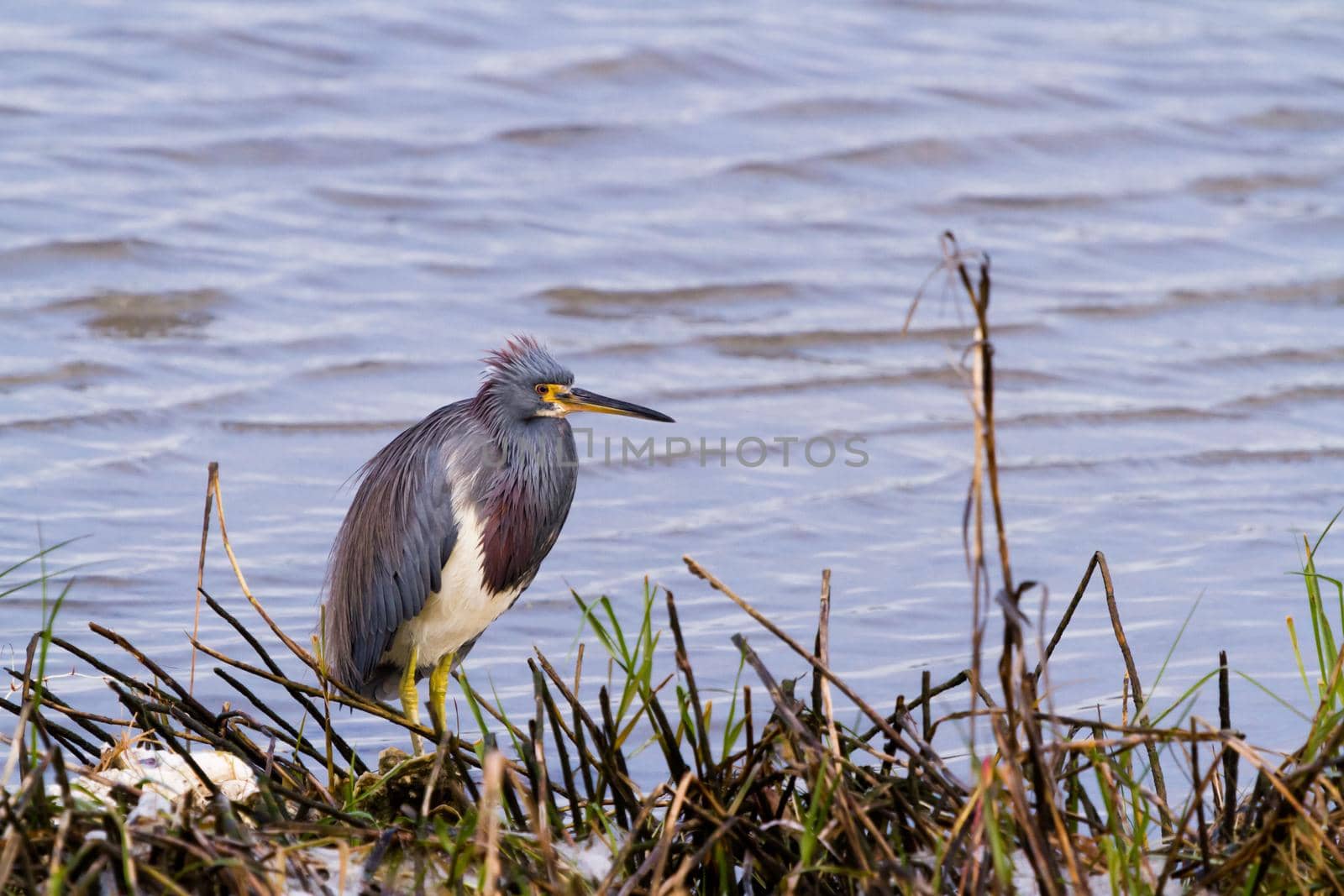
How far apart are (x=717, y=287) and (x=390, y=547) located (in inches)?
215

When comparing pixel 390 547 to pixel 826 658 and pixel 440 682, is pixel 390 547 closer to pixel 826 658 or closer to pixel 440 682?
pixel 440 682

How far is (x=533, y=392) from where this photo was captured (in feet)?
15.9

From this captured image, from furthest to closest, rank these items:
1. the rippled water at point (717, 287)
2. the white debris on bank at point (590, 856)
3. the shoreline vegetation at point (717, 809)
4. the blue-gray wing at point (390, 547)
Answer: the rippled water at point (717, 287) → the blue-gray wing at point (390, 547) → the white debris on bank at point (590, 856) → the shoreline vegetation at point (717, 809)

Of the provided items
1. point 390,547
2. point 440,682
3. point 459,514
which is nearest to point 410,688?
point 440,682

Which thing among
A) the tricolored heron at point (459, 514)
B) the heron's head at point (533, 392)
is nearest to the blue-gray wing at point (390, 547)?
the tricolored heron at point (459, 514)

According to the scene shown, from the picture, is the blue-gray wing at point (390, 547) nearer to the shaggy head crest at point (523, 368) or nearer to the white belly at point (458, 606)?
the white belly at point (458, 606)

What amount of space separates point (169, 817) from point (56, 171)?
8881 millimetres

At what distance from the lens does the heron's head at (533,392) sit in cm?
483

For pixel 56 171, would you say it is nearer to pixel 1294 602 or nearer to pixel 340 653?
pixel 340 653

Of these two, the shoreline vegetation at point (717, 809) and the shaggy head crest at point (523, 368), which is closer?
the shoreline vegetation at point (717, 809)

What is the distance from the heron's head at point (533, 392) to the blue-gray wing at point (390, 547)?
0.16 metres

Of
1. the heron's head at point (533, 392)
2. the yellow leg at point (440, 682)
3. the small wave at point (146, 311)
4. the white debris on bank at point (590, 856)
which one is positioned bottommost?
the yellow leg at point (440, 682)

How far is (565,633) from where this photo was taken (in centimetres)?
588

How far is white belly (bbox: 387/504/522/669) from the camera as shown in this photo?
480 cm
